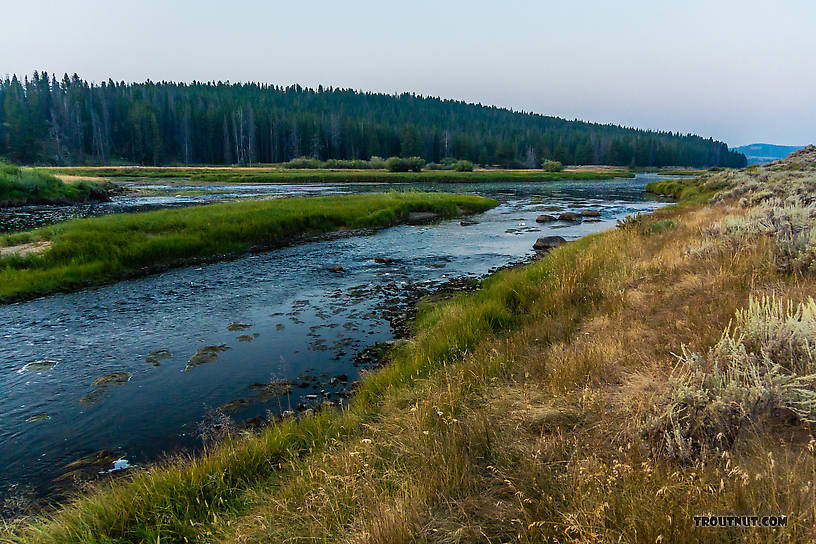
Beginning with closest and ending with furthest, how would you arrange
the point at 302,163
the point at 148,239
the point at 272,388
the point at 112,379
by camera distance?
the point at 272,388 < the point at 112,379 < the point at 148,239 < the point at 302,163

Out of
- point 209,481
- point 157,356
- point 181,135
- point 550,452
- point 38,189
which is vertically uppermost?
point 181,135

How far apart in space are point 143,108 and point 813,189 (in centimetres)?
12925

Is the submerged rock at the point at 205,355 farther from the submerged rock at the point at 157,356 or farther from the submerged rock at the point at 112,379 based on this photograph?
the submerged rock at the point at 112,379

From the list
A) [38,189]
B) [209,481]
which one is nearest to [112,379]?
[209,481]

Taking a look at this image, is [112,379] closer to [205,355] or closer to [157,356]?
[157,356]

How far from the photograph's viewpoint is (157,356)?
9.41m

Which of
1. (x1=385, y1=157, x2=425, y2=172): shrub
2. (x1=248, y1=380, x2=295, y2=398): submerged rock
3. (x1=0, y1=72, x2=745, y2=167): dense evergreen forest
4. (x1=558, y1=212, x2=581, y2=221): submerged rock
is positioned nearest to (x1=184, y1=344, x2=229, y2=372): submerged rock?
(x1=248, y1=380, x2=295, y2=398): submerged rock

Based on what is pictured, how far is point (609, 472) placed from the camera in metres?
3.04

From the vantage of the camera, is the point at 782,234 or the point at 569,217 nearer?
the point at 782,234

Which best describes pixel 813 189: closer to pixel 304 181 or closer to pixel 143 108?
pixel 304 181

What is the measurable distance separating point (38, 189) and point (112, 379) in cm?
3829

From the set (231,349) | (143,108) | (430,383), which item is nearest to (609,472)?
(430,383)

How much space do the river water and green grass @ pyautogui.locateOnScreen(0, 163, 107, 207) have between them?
27.9m

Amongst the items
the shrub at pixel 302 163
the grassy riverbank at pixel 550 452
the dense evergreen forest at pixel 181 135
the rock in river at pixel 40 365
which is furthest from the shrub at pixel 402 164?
the grassy riverbank at pixel 550 452
